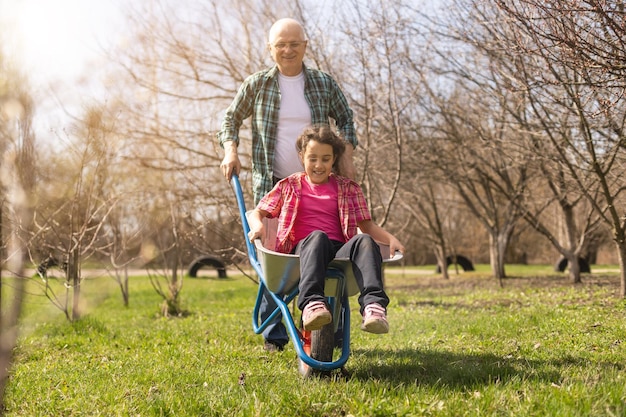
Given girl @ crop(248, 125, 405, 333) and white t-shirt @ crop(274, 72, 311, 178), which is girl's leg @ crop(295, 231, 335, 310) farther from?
white t-shirt @ crop(274, 72, 311, 178)

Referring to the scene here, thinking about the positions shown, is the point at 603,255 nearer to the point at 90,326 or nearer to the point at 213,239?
the point at 213,239

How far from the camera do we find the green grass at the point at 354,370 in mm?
2295

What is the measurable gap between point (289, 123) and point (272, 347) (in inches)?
52.9

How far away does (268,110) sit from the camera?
3.63m

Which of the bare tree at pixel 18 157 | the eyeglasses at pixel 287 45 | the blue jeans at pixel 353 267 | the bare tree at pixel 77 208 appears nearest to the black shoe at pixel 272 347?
the blue jeans at pixel 353 267

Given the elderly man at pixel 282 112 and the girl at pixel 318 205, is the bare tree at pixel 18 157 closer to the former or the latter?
the girl at pixel 318 205

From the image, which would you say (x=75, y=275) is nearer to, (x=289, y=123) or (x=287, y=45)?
(x=289, y=123)

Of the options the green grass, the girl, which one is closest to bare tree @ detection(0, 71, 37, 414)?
the green grass

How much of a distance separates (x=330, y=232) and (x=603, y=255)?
833 inches

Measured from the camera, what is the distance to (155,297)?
10.4 m

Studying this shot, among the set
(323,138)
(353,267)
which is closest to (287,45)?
(323,138)

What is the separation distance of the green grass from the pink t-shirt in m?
0.68

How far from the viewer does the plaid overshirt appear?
308 cm

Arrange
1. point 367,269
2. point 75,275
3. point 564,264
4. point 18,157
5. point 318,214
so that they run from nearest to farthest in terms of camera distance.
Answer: point 18,157 < point 367,269 < point 318,214 < point 75,275 < point 564,264
